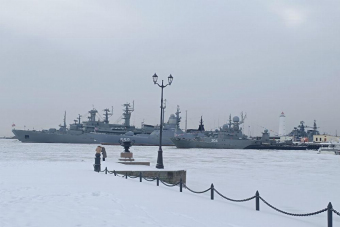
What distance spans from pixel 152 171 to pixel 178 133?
101 meters

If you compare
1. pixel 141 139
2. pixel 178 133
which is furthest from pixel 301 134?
pixel 141 139

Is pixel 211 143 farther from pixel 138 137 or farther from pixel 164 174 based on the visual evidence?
pixel 164 174

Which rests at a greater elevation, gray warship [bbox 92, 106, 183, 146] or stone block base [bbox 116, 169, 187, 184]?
gray warship [bbox 92, 106, 183, 146]

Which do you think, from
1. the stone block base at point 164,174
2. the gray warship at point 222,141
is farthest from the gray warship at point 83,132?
the stone block base at point 164,174

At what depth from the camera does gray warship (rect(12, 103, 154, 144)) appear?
116 metres

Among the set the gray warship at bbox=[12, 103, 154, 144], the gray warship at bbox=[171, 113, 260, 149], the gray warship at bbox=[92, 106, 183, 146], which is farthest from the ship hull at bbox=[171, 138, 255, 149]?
the gray warship at bbox=[12, 103, 154, 144]

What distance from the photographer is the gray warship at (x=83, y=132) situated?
381 feet

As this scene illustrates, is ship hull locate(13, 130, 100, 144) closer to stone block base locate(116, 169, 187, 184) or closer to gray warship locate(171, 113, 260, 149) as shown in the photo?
gray warship locate(171, 113, 260, 149)

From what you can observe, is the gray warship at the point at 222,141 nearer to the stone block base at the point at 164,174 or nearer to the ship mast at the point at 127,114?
the ship mast at the point at 127,114

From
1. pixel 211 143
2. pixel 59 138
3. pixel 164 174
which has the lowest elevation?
pixel 164 174

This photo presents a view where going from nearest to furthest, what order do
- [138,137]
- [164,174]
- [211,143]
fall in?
[164,174], [211,143], [138,137]

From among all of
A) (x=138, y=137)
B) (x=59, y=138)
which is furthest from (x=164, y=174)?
(x=59, y=138)

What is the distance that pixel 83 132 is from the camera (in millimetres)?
122188

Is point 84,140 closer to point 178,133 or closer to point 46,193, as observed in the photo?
point 178,133
